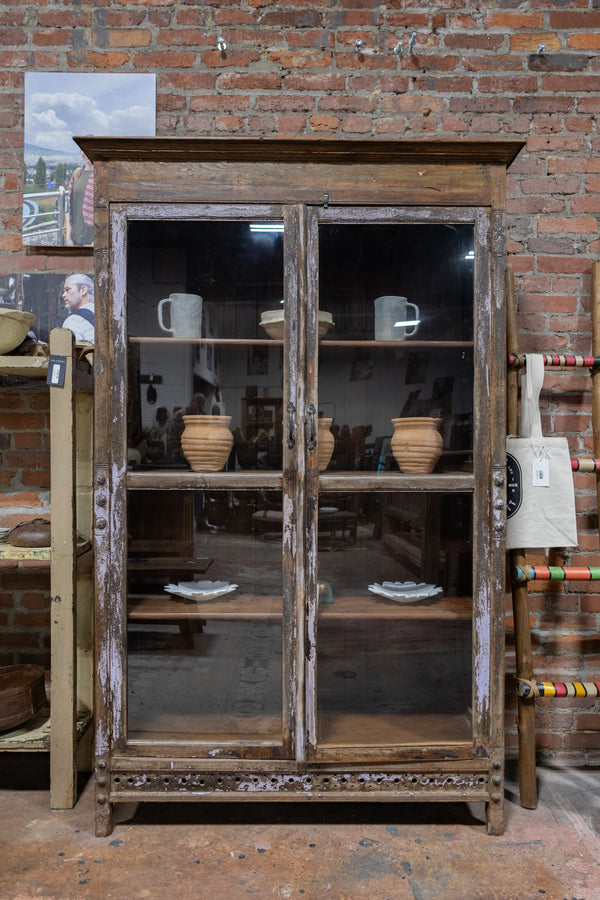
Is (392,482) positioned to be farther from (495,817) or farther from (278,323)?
(495,817)

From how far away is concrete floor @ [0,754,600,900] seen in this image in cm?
164

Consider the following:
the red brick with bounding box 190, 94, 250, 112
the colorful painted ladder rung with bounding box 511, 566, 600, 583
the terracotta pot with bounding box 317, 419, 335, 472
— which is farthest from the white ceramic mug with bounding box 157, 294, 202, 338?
the colorful painted ladder rung with bounding box 511, 566, 600, 583

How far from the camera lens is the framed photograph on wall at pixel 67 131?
2.34 m

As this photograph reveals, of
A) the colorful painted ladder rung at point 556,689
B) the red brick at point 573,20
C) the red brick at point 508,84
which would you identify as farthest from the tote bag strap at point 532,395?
the red brick at point 573,20

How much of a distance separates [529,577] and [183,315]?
4.64 feet

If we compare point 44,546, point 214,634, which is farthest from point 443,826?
point 44,546

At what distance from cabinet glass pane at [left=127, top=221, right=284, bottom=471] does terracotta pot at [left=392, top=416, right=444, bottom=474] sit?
0.38m

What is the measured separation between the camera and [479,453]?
1.88 meters

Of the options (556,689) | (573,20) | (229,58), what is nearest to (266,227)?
(229,58)

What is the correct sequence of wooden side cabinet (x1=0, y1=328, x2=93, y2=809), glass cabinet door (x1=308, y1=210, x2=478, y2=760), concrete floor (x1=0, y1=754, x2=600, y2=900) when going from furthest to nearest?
wooden side cabinet (x1=0, y1=328, x2=93, y2=809) → glass cabinet door (x1=308, y1=210, x2=478, y2=760) → concrete floor (x1=0, y1=754, x2=600, y2=900)

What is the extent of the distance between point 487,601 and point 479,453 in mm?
449

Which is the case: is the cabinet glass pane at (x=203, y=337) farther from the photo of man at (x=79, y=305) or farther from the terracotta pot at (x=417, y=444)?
the photo of man at (x=79, y=305)

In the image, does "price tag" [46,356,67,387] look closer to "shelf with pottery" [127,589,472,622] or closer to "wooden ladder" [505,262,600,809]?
"shelf with pottery" [127,589,472,622]

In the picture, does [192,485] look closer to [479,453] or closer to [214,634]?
[214,634]
